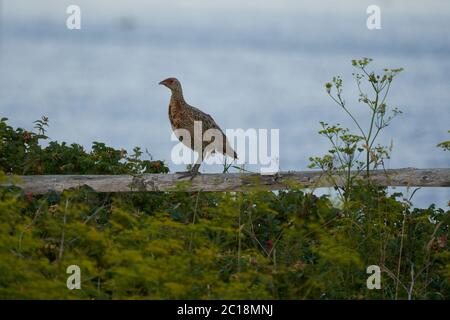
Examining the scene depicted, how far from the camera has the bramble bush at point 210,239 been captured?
23.1ft

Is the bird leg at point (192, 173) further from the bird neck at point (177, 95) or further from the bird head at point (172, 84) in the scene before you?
the bird head at point (172, 84)

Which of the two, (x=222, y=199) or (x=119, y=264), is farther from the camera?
(x=222, y=199)

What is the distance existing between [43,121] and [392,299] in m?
5.21

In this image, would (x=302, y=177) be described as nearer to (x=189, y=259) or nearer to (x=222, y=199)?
(x=222, y=199)

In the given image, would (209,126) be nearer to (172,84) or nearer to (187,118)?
(187,118)

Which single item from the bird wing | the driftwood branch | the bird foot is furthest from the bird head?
the driftwood branch

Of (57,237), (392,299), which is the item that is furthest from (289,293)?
(57,237)

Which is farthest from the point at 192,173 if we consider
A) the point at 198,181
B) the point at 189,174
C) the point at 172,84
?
the point at 172,84

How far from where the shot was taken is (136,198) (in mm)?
10664

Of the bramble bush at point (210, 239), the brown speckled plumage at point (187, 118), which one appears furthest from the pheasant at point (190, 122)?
the bramble bush at point (210, 239)

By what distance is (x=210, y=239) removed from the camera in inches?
348

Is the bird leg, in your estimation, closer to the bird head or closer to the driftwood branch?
the driftwood branch

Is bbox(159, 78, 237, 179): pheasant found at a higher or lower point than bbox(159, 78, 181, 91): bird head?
lower

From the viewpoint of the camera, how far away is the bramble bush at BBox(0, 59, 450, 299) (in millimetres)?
7051
